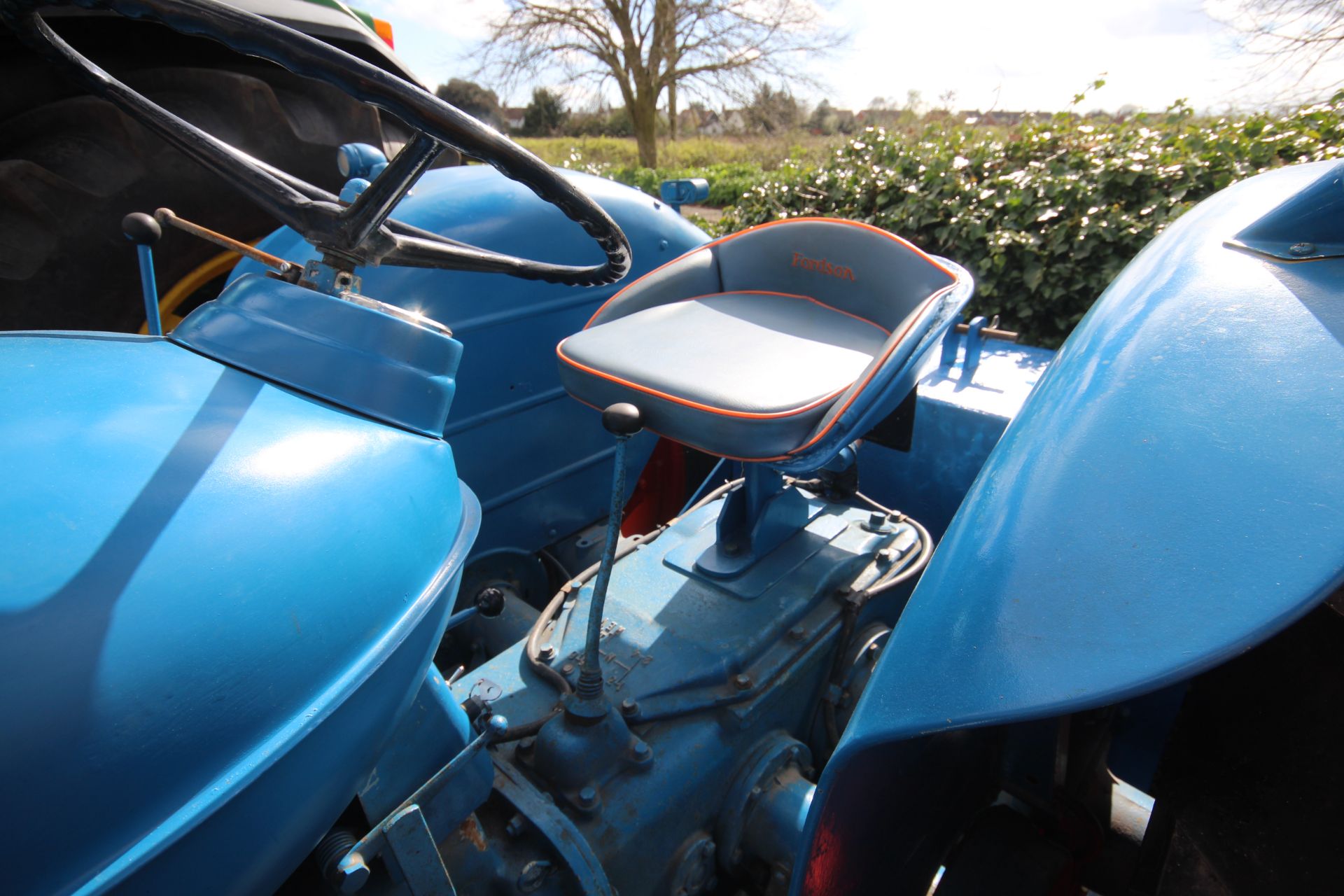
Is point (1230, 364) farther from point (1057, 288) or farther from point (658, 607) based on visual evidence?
point (1057, 288)

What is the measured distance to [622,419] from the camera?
0.92 m

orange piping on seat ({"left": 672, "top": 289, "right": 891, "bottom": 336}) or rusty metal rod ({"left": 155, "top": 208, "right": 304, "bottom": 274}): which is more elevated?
rusty metal rod ({"left": 155, "top": 208, "right": 304, "bottom": 274})

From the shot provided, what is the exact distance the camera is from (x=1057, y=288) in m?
2.75

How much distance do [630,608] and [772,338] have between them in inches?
22.2

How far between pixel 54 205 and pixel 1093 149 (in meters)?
3.40

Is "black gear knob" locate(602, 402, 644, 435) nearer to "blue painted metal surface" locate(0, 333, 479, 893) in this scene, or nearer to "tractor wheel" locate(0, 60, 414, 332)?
"blue painted metal surface" locate(0, 333, 479, 893)

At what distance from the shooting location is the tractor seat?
1.07 metres

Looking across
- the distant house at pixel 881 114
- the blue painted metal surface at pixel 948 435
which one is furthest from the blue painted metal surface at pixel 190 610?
the distant house at pixel 881 114

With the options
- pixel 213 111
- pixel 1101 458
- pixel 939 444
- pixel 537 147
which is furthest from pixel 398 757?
pixel 537 147

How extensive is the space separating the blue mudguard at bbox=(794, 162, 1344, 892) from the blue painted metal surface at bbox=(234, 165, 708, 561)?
3.81 feet

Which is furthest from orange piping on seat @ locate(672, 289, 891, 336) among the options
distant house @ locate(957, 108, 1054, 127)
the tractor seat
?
distant house @ locate(957, 108, 1054, 127)

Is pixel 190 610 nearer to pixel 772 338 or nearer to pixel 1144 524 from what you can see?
pixel 1144 524

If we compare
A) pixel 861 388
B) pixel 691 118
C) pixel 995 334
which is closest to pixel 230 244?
pixel 861 388

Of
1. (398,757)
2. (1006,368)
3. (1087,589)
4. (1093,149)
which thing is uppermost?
(1093,149)
